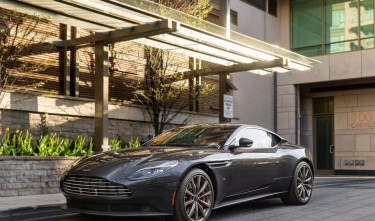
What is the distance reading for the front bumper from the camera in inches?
232

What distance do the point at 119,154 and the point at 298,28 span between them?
17.6 metres

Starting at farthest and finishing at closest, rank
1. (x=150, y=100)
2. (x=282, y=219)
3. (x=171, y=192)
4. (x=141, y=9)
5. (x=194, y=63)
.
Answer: (x=194, y=63) < (x=150, y=100) < (x=141, y=9) < (x=282, y=219) < (x=171, y=192)

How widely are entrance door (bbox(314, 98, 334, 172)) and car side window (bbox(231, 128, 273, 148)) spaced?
14.6 meters

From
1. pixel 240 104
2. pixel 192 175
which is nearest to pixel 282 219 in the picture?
pixel 192 175

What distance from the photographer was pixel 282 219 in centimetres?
705

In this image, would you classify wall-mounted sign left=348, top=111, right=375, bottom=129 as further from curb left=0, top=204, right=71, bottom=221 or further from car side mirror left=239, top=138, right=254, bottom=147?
curb left=0, top=204, right=71, bottom=221

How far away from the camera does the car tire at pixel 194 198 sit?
6.14m

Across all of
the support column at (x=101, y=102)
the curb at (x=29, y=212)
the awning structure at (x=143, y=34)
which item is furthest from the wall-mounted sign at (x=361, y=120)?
the curb at (x=29, y=212)

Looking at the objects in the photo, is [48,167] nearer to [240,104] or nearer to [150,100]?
[150,100]

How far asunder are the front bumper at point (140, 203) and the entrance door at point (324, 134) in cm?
1741

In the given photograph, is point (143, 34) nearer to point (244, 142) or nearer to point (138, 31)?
point (138, 31)

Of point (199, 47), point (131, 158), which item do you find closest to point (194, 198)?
point (131, 158)

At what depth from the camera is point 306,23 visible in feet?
73.4

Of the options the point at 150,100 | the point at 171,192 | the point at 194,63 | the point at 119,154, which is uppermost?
the point at 194,63
